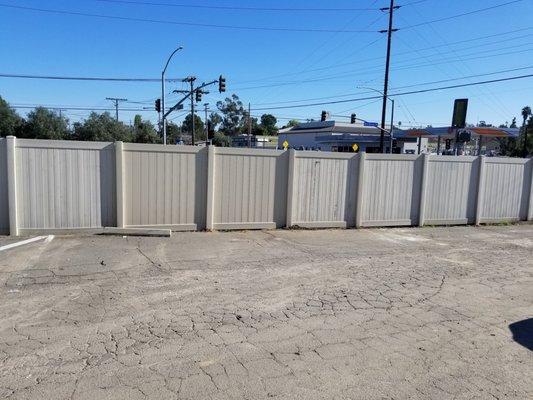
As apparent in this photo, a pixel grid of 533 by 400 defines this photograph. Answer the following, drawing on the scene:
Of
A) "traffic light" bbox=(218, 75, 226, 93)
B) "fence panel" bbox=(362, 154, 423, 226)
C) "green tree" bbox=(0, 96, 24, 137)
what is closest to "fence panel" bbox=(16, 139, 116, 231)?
"fence panel" bbox=(362, 154, 423, 226)

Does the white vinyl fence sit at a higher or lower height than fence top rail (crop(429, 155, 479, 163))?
lower

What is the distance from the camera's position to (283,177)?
11.0m

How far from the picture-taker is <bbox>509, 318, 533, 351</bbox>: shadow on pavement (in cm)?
482

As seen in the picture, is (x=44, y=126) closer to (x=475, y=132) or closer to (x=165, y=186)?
(x=475, y=132)

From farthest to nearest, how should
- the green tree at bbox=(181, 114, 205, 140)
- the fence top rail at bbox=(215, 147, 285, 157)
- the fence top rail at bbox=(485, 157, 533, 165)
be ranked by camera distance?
the green tree at bbox=(181, 114, 205, 140) < the fence top rail at bbox=(485, 157, 533, 165) < the fence top rail at bbox=(215, 147, 285, 157)

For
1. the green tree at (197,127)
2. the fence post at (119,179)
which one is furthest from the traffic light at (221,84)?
the green tree at (197,127)

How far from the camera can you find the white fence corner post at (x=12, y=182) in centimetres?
891

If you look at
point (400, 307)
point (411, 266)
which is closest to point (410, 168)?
point (411, 266)

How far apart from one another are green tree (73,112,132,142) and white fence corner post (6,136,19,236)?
5346 centimetres

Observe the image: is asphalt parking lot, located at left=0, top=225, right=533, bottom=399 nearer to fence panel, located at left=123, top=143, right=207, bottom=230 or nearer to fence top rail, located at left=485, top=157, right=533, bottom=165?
fence panel, located at left=123, top=143, right=207, bottom=230

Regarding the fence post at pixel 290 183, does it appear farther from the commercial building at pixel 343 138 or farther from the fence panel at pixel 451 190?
the commercial building at pixel 343 138

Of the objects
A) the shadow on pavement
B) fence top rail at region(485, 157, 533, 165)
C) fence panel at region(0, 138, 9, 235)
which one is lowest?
the shadow on pavement

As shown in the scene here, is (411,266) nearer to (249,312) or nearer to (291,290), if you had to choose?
(291,290)

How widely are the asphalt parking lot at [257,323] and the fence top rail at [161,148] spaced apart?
6.59 ft
